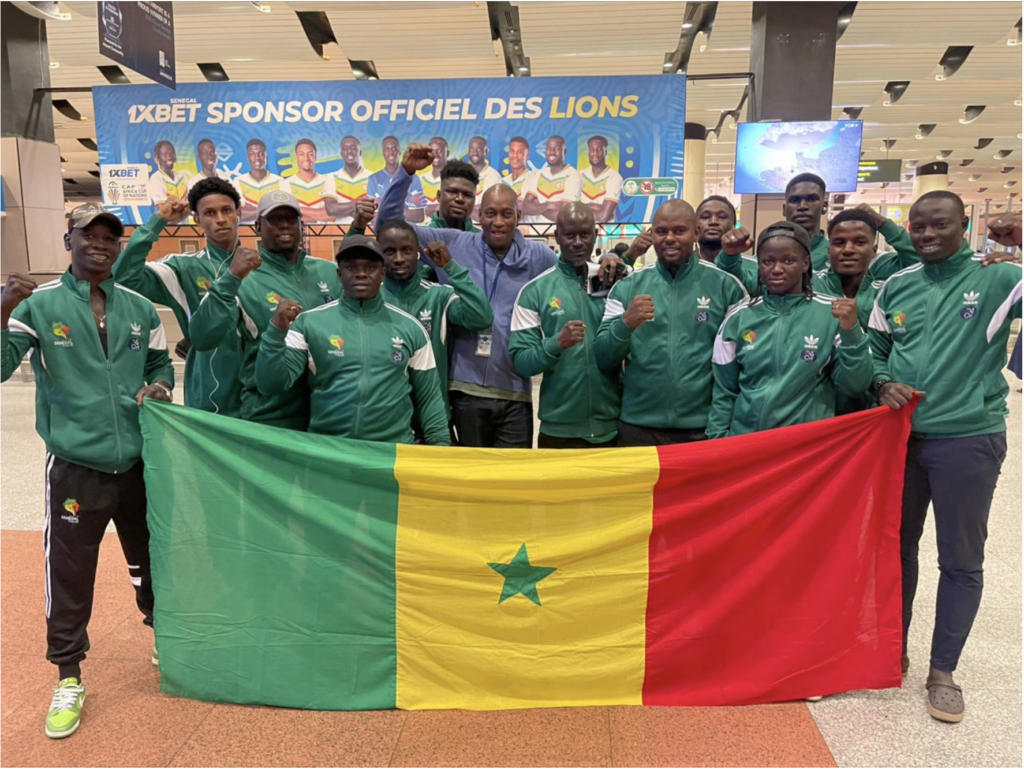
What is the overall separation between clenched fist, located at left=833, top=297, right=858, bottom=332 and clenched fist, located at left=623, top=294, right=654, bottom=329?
648 mm

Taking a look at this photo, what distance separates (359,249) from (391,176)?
5.42 metres

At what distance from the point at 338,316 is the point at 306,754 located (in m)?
1.54

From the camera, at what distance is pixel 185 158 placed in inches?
324

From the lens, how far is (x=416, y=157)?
10.8 ft

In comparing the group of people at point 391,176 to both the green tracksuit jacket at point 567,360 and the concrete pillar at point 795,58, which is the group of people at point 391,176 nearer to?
the concrete pillar at point 795,58

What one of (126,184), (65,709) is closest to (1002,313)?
(65,709)

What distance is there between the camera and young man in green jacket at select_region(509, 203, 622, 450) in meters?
3.10

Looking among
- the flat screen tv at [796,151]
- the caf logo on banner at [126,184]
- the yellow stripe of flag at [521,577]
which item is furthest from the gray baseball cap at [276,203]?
the caf logo on banner at [126,184]

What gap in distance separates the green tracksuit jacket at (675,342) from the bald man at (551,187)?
514 centimetres

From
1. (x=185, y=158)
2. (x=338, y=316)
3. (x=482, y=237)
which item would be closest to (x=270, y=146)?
(x=185, y=158)

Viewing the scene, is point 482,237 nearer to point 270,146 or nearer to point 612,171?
point 612,171

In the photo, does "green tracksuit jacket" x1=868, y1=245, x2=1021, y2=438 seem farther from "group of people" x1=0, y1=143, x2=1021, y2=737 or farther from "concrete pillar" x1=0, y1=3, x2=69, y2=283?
"concrete pillar" x1=0, y1=3, x2=69, y2=283

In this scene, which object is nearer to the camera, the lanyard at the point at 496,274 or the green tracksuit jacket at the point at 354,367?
the green tracksuit jacket at the point at 354,367

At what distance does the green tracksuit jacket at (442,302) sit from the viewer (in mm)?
3098
